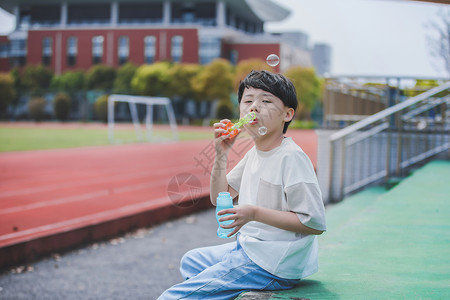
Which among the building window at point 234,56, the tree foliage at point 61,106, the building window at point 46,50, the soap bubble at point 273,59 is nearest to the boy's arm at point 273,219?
the soap bubble at point 273,59

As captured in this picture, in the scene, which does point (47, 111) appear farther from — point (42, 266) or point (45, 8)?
point (42, 266)

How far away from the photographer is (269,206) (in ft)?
6.63

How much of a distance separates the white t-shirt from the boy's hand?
5.3 inches

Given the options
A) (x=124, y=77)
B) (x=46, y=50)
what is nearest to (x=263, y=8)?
(x=124, y=77)

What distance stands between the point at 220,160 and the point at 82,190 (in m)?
6.92

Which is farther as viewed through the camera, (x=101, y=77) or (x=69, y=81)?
(x=101, y=77)

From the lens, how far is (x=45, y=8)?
36844mm

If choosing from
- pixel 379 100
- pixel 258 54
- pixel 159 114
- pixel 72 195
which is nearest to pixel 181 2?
pixel 258 54

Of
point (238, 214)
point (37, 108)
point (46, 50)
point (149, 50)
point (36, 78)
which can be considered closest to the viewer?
point (238, 214)

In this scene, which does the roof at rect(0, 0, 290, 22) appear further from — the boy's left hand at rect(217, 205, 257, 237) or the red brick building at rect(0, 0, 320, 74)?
the boy's left hand at rect(217, 205, 257, 237)

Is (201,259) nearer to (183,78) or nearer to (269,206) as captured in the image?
(269,206)

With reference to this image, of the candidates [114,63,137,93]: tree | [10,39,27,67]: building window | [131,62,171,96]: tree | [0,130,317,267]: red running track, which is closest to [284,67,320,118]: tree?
[131,62,171,96]: tree

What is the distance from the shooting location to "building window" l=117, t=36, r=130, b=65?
49.9 metres

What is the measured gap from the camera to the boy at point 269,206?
6.36 feet
